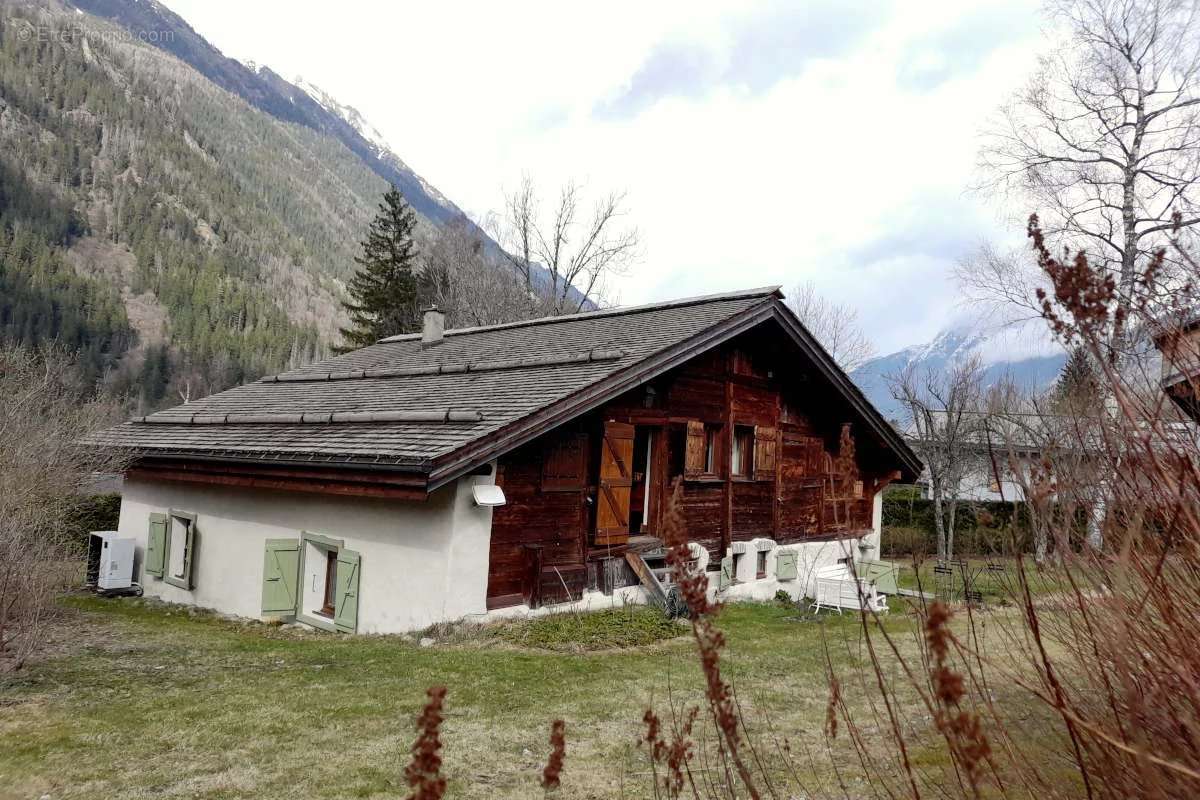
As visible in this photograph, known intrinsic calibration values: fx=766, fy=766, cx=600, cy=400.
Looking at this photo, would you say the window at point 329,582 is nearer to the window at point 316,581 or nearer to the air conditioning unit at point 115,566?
the window at point 316,581

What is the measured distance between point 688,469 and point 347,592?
567cm

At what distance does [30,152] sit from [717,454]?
122921 mm

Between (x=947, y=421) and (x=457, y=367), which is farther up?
(x=947, y=421)

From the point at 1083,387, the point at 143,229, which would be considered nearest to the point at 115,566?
the point at 1083,387

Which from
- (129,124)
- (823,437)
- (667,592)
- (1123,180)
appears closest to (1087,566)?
(667,592)

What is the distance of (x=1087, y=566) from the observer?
2359 mm

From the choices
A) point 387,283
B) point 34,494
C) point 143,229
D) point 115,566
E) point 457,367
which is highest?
point 143,229

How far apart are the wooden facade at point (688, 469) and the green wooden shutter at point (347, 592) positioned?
1.85m

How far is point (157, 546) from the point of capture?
13.6m

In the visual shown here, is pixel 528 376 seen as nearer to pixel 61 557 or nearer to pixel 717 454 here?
pixel 717 454

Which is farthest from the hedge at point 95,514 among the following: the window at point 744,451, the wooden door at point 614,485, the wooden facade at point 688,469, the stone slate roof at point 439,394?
the window at point 744,451

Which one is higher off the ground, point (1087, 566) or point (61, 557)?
point (1087, 566)

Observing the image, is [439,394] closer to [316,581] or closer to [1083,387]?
[316,581]

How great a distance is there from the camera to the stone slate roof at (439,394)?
9.53m
